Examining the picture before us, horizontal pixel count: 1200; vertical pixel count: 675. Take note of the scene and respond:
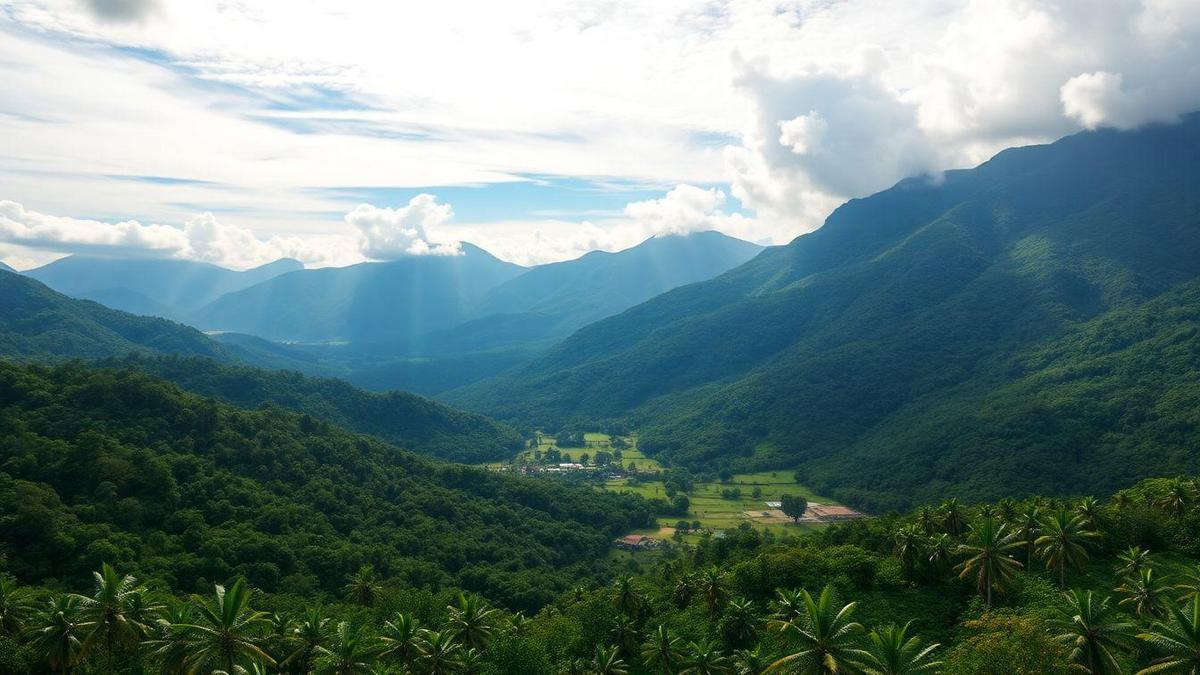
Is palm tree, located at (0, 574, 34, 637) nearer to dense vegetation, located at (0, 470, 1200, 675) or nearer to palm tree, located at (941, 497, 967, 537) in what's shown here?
dense vegetation, located at (0, 470, 1200, 675)

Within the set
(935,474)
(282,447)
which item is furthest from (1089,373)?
(282,447)

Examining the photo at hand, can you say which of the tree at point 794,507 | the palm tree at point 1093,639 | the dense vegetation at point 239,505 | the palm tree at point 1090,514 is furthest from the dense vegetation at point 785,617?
the tree at point 794,507

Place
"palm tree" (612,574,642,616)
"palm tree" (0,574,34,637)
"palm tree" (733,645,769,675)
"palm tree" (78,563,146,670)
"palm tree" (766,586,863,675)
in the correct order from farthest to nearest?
"palm tree" (612,574,642,616) < "palm tree" (733,645,769,675) < "palm tree" (0,574,34,637) < "palm tree" (78,563,146,670) < "palm tree" (766,586,863,675)

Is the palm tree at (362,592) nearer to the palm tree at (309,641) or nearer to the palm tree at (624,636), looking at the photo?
the palm tree at (309,641)

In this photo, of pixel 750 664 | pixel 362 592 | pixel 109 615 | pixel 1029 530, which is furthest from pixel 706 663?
pixel 362 592

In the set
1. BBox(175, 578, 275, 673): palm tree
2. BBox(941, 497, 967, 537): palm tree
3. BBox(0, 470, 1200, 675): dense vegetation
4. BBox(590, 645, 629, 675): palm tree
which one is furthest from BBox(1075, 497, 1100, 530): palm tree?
BBox(175, 578, 275, 673): palm tree

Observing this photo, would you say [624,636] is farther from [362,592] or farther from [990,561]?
[362,592]
